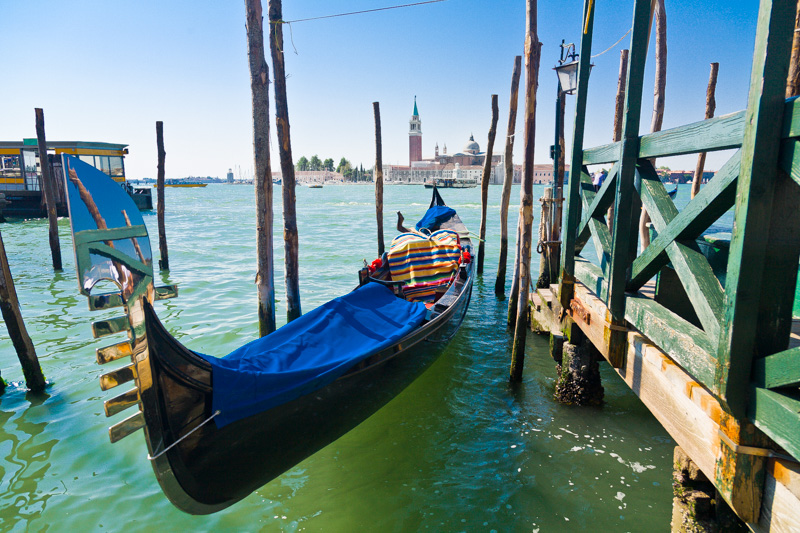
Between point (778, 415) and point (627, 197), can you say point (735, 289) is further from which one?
point (627, 197)

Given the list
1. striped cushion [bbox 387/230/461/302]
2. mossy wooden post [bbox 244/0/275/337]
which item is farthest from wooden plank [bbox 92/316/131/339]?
striped cushion [bbox 387/230/461/302]

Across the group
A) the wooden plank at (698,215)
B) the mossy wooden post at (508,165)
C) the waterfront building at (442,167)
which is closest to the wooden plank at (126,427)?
the wooden plank at (698,215)

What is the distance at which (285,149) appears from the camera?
13.9ft

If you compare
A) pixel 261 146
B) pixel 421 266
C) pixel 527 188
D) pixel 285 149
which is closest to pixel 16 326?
pixel 261 146

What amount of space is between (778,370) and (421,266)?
3.81m

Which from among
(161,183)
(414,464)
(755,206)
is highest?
(161,183)

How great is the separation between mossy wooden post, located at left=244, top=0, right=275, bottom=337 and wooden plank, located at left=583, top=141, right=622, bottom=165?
258 centimetres

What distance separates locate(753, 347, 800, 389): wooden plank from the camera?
3.81 feet

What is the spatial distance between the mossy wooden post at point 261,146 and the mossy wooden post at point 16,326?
176 cm

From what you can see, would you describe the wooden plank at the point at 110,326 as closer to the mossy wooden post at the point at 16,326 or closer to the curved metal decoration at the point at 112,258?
the curved metal decoration at the point at 112,258

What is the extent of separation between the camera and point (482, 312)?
248 inches

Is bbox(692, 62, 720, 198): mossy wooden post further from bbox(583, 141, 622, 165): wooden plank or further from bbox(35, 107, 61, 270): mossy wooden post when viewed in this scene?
bbox(35, 107, 61, 270): mossy wooden post

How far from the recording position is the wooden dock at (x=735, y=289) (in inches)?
46.9

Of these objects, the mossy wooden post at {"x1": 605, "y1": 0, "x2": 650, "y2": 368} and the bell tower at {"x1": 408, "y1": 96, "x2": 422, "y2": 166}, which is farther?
the bell tower at {"x1": 408, "y1": 96, "x2": 422, "y2": 166}
